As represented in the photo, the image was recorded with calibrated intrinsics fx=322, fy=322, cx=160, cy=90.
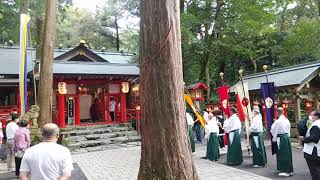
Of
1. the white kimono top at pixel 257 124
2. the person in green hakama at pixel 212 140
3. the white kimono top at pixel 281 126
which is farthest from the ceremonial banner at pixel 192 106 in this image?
the white kimono top at pixel 281 126

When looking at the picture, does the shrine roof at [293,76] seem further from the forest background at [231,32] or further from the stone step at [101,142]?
the stone step at [101,142]

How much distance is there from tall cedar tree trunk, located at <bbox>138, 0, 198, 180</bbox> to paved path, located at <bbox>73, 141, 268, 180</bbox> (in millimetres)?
3672

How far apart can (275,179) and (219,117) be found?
6384 millimetres

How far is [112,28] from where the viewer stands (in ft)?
123

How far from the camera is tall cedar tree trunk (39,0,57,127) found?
12.2 meters

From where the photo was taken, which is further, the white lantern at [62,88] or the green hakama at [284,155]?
the white lantern at [62,88]

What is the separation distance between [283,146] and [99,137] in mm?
10113

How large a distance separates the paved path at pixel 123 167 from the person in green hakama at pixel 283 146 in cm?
74

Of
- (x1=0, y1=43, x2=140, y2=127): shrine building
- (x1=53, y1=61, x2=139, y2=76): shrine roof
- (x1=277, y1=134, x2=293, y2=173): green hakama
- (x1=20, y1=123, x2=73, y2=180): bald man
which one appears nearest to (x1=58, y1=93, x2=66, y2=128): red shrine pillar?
(x1=0, y1=43, x2=140, y2=127): shrine building

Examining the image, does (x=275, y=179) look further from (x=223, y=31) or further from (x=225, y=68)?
(x=225, y=68)

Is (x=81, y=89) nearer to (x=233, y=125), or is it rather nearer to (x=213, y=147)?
(x=213, y=147)

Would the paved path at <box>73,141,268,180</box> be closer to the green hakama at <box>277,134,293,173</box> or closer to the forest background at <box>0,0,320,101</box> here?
the green hakama at <box>277,134,293,173</box>

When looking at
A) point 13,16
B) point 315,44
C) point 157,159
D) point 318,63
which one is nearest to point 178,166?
point 157,159

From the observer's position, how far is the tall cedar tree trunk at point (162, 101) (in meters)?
4.79
